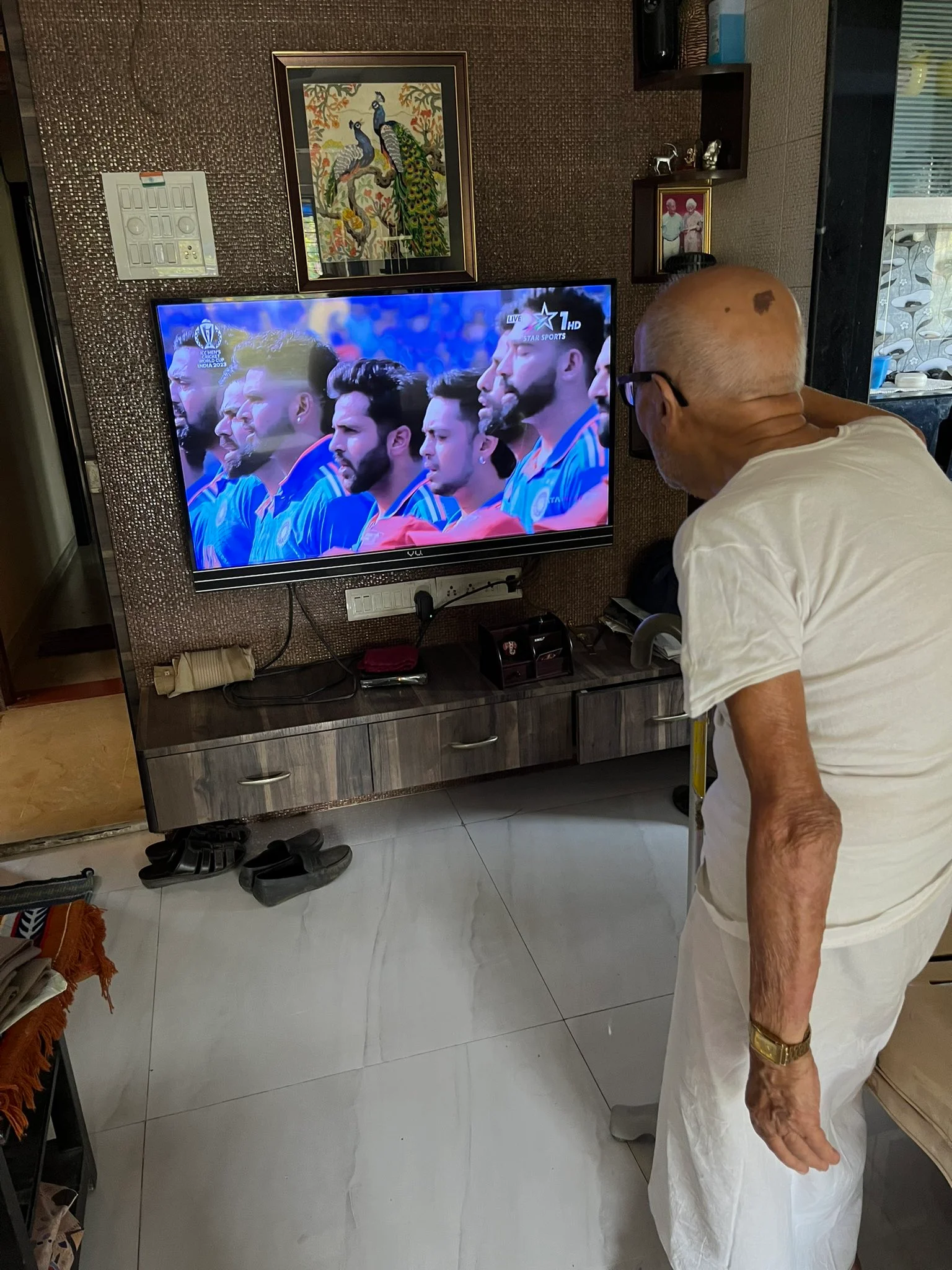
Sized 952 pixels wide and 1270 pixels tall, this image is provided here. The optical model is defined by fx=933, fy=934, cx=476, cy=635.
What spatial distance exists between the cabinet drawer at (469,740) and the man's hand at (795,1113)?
142 cm

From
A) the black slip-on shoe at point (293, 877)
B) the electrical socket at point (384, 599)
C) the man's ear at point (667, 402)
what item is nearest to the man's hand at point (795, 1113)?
the man's ear at point (667, 402)

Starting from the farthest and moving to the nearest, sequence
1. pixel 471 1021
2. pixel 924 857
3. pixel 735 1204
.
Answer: pixel 471 1021, pixel 735 1204, pixel 924 857

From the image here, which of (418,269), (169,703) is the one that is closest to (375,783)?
(169,703)

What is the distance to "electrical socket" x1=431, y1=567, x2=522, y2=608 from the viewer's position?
8.72 feet

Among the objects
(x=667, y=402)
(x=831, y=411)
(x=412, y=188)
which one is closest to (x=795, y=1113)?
(x=667, y=402)

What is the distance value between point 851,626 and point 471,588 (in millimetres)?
1755

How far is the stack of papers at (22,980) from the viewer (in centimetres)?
123

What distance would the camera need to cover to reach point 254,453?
228cm

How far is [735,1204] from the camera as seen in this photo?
120cm

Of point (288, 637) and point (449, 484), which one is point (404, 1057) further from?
point (449, 484)

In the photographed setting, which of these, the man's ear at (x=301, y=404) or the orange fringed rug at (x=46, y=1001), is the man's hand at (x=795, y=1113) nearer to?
the orange fringed rug at (x=46, y=1001)

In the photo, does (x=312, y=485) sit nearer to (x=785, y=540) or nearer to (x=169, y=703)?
(x=169, y=703)

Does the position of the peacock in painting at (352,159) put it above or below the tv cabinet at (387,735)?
above

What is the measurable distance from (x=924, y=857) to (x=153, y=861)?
6.64 ft
